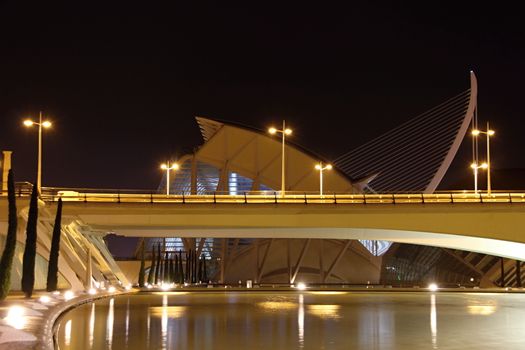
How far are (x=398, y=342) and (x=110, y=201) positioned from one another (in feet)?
107

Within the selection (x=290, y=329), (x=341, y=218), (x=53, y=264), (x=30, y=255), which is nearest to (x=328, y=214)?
(x=341, y=218)

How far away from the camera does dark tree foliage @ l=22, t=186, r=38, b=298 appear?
117 ft

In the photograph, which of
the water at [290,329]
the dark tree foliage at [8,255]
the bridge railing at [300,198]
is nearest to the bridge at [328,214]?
the bridge railing at [300,198]

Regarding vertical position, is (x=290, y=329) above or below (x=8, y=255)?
below

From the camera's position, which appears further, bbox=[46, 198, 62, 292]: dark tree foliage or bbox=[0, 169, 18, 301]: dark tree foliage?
bbox=[46, 198, 62, 292]: dark tree foliage

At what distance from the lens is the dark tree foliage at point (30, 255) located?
35.7 m

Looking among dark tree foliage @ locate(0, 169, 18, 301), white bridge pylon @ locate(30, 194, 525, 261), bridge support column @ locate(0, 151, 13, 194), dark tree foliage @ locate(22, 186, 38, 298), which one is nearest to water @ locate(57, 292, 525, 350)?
dark tree foliage @ locate(0, 169, 18, 301)

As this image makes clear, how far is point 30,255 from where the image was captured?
3697cm

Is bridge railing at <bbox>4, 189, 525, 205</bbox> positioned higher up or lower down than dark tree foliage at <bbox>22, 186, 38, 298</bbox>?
higher up

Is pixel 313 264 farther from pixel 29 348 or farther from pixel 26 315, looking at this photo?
pixel 29 348

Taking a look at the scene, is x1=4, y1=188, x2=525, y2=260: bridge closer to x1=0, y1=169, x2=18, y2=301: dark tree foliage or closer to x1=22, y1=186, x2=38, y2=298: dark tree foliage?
x1=22, y1=186, x2=38, y2=298: dark tree foliage

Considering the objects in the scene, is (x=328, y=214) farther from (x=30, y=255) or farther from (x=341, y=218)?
(x=30, y=255)

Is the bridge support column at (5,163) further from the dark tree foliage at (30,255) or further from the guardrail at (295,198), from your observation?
the dark tree foliage at (30,255)

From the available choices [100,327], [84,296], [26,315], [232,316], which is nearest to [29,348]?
[100,327]
